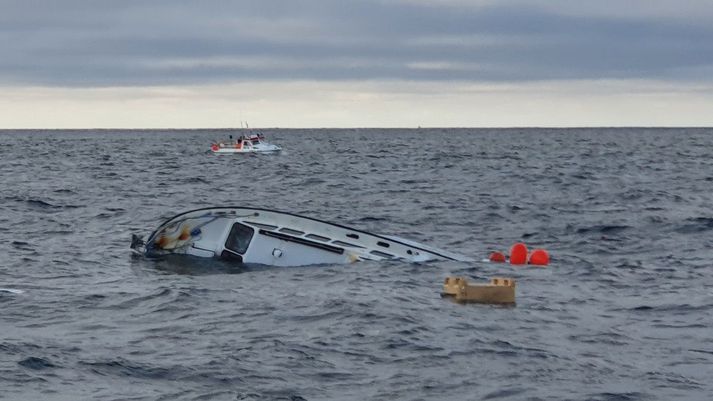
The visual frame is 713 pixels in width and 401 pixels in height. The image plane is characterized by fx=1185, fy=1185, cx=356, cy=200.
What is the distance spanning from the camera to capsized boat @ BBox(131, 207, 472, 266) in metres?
26.0

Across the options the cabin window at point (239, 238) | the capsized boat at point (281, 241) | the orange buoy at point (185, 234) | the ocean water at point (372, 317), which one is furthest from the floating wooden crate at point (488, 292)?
the orange buoy at point (185, 234)

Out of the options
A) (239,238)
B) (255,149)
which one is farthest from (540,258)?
(255,149)

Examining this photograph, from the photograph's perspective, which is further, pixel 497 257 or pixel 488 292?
pixel 497 257

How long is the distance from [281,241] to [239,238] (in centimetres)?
100

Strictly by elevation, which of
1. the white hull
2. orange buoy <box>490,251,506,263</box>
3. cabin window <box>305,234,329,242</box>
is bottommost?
the white hull

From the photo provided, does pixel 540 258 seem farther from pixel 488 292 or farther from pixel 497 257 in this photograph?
pixel 488 292

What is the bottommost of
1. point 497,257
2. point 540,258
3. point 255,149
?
point 255,149

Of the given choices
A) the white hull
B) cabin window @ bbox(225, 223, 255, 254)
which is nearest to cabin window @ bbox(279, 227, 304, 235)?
cabin window @ bbox(225, 223, 255, 254)

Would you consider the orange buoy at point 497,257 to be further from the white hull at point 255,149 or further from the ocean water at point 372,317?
the white hull at point 255,149

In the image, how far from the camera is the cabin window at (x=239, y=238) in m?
26.3

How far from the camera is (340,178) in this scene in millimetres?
65062

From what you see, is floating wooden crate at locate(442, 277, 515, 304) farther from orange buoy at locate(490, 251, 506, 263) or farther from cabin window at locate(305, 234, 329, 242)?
orange buoy at locate(490, 251, 506, 263)

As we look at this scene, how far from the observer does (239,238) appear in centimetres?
2638

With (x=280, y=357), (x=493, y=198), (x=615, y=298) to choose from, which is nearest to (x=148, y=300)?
(x=280, y=357)
